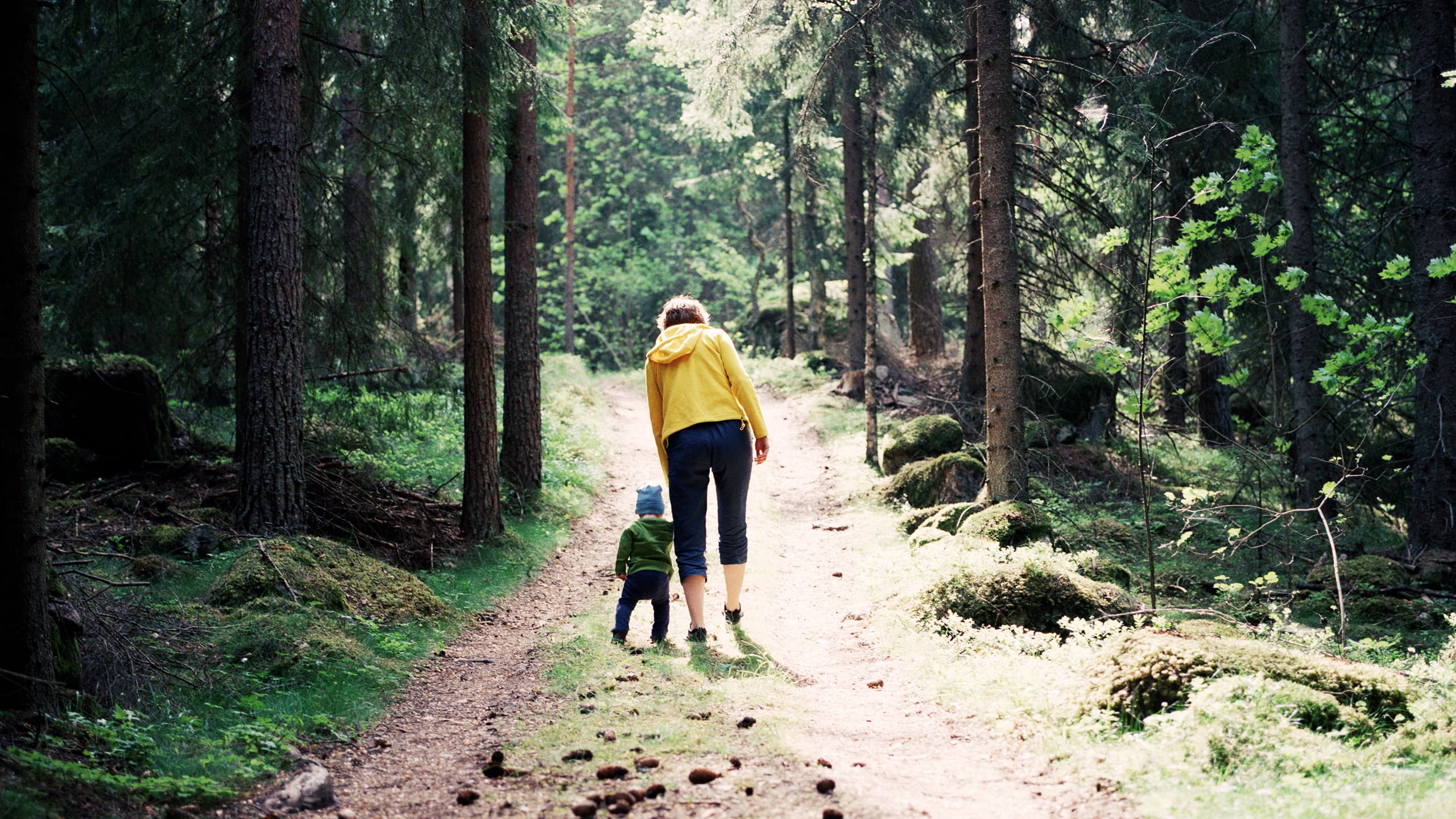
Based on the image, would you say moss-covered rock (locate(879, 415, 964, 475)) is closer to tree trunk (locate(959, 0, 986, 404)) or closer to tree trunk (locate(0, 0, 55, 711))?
tree trunk (locate(959, 0, 986, 404))

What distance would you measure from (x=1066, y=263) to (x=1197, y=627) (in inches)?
307

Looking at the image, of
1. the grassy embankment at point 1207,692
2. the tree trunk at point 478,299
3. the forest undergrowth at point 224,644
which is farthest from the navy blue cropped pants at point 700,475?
the tree trunk at point 478,299

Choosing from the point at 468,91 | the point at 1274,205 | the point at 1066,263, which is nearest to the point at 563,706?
the point at 468,91

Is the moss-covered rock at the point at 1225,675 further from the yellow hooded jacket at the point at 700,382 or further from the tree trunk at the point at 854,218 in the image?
the tree trunk at the point at 854,218

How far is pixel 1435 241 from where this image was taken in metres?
9.38

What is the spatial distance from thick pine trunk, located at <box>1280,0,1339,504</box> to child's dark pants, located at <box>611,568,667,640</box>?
334 inches

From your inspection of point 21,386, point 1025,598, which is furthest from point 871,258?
point 21,386

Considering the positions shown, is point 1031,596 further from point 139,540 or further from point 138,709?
point 139,540

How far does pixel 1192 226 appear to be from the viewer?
570 cm

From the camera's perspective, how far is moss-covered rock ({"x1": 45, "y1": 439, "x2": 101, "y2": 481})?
8586 millimetres

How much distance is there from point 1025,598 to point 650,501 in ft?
8.41

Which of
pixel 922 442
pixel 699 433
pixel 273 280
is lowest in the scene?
pixel 922 442

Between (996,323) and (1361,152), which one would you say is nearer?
(996,323)

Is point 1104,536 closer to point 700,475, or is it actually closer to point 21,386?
point 700,475
